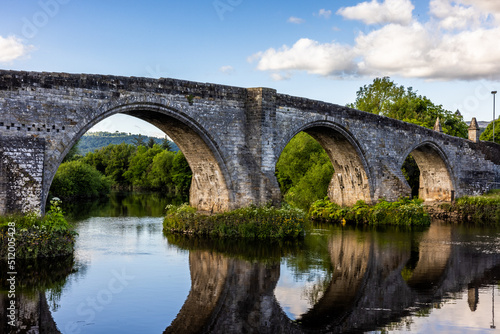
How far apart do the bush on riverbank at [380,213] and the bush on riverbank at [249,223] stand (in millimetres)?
5672

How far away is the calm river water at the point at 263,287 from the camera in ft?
28.7

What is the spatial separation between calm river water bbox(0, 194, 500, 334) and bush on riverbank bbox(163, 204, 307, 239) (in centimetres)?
66

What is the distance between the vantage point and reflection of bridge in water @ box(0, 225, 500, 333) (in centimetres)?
876

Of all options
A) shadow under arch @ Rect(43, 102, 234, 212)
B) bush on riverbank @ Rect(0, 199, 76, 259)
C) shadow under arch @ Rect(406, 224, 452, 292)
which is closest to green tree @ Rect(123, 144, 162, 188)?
shadow under arch @ Rect(43, 102, 234, 212)

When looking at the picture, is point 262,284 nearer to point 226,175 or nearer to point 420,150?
point 226,175

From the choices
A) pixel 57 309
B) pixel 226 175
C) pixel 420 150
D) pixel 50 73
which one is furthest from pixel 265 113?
pixel 420 150

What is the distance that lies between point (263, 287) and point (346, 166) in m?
14.2

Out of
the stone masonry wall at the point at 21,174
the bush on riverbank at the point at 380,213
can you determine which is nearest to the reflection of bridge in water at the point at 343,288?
the stone masonry wall at the point at 21,174

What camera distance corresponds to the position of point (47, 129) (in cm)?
1385

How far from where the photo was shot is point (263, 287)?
434 inches

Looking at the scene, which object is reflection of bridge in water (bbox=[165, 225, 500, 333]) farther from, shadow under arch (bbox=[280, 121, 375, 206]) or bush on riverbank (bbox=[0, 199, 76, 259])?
shadow under arch (bbox=[280, 121, 375, 206])

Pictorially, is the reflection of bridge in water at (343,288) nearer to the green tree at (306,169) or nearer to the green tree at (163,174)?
the green tree at (306,169)

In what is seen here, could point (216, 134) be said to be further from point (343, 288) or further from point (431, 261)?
point (343, 288)

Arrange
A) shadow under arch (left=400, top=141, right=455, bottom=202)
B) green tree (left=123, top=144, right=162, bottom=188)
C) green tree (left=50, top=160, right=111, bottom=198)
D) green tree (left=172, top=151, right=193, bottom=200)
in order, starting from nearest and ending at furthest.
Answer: shadow under arch (left=400, top=141, right=455, bottom=202) < green tree (left=50, top=160, right=111, bottom=198) < green tree (left=172, top=151, right=193, bottom=200) < green tree (left=123, top=144, right=162, bottom=188)
